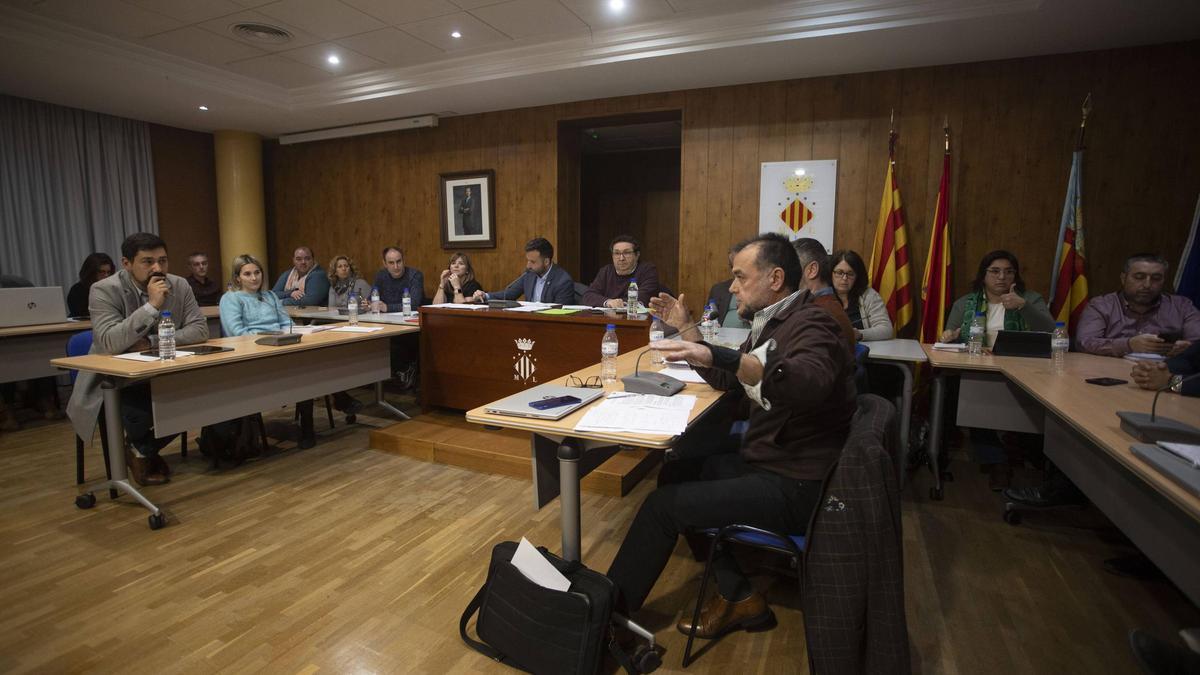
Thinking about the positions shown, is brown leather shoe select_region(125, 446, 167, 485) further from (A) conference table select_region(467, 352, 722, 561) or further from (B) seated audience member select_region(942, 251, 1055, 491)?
(B) seated audience member select_region(942, 251, 1055, 491)

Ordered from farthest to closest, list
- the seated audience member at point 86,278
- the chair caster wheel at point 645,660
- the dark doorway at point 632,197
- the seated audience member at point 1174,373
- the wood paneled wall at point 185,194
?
the dark doorway at point 632,197
the wood paneled wall at point 185,194
the seated audience member at point 86,278
the seated audience member at point 1174,373
the chair caster wheel at point 645,660

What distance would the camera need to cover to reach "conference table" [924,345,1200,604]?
1.62m

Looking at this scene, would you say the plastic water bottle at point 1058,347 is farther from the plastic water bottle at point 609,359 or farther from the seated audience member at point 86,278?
the seated audience member at point 86,278

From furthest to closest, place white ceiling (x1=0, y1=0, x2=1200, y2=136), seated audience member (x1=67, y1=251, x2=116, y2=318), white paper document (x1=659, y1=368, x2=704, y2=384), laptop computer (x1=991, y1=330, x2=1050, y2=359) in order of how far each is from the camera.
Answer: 1. seated audience member (x1=67, y1=251, x2=116, y2=318)
2. white ceiling (x1=0, y1=0, x2=1200, y2=136)
3. laptop computer (x1=991, y1=330, x2=1050, y2=359)
4. white paper document (x1=659, y1=368, x2=704, y2=384)

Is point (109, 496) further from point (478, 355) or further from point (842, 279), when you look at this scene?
point (842, 279)

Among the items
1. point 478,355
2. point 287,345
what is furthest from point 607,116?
point 287,345

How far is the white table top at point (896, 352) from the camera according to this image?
10.2 ft

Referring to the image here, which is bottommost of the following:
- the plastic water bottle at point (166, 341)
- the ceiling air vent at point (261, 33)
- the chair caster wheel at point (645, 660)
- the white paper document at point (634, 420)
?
the chair caster wheel at point (645, 660)

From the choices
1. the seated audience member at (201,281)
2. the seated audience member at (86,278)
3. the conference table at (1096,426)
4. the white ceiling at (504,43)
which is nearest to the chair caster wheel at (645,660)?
the conference table at (1096,426)

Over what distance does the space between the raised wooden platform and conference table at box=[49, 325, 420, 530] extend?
1.70 feet

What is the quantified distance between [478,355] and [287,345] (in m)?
1.17

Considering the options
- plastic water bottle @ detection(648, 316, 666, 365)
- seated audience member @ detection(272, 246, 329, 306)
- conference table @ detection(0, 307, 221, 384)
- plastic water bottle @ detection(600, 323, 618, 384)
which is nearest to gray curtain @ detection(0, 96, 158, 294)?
seated audience member @ detection(272, 246, 329, 306)

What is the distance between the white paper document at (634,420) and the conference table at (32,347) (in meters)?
3.60

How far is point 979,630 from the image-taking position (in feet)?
6.50
